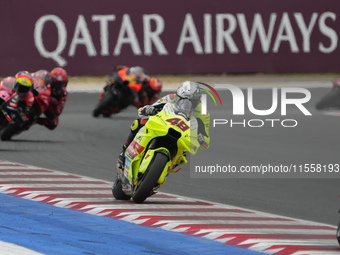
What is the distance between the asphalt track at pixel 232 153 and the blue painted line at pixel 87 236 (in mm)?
2297

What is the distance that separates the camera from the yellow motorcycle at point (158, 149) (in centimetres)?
863

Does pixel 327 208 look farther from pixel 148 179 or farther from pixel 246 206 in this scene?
pixel 148 179

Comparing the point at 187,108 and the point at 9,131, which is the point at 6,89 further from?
the point at 187,108

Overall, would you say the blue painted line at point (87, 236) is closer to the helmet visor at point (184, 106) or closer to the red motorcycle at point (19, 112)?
the helmet visor at point (184, 106)

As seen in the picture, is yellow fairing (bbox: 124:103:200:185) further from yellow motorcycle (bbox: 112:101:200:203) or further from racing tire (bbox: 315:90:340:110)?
racing tire (bbox: 315:90:340:110)

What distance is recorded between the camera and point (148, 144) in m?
8.87

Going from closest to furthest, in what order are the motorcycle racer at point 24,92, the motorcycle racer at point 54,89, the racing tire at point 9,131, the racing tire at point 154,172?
1. the racing tire at point 154,172
2. the motorcycle racer at point 24,92
3. the racing tire at point 9,131
4. the motorcycle racer at point 54,89

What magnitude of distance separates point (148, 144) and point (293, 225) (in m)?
1.62

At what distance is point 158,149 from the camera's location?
342 inches

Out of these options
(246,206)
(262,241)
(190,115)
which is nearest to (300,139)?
(246,206)

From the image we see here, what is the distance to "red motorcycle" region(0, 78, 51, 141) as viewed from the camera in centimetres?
1396

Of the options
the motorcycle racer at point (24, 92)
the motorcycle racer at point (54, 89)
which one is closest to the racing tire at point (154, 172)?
the motorcycle racer at point (24, 92)

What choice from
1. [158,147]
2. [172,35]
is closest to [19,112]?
[158,147]

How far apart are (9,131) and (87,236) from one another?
25.1 feet
